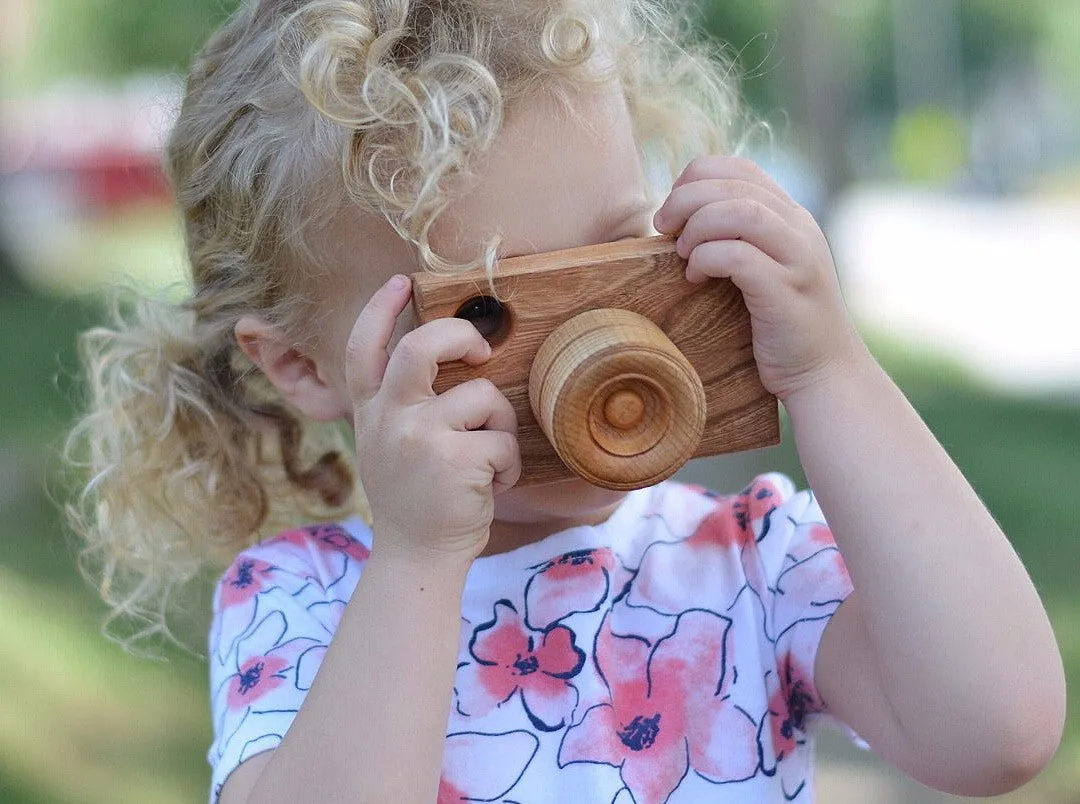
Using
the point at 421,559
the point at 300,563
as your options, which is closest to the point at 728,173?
the point at 421,559

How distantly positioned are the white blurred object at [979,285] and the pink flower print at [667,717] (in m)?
5.37

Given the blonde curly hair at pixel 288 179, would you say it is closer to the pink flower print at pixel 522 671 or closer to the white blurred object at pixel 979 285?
the pink flower print at pixel 522 671

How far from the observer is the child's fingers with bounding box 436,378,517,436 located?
1.39 metres

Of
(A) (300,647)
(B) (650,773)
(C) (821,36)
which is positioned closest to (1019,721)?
(B) (650,773)

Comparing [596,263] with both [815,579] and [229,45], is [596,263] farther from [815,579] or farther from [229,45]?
[229,45]

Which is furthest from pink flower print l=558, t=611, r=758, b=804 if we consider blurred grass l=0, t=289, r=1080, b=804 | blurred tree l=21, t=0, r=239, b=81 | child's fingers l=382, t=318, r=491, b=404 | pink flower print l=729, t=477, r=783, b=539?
blurred tree l=21, t=0, r=239, b=81

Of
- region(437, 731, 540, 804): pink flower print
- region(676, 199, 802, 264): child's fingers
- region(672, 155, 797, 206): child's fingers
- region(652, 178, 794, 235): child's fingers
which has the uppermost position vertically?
region(672, 155, 797, 206): child's fingers

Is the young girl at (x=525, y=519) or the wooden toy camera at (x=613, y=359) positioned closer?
the wooden toy camera at (x=613, y=359)

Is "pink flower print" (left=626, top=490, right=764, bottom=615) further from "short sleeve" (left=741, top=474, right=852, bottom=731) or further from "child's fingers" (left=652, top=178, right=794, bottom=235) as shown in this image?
"child's fingers" (left=652, top=178, right=794, bottom=235)

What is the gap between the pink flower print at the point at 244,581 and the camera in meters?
1.75

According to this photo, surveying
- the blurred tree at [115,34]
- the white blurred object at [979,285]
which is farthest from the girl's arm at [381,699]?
the blurred tree at [115,34]

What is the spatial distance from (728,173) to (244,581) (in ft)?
2.64

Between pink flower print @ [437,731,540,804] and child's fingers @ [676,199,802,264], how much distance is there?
1.99 feet

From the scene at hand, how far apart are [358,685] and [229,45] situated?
91 centimetres
